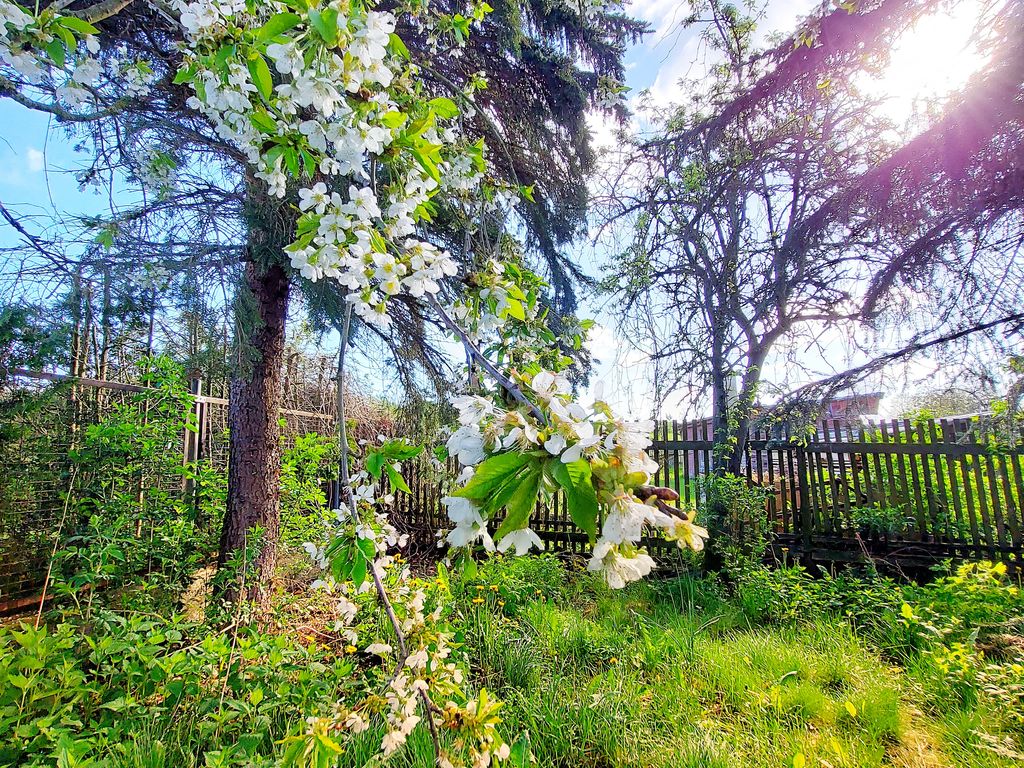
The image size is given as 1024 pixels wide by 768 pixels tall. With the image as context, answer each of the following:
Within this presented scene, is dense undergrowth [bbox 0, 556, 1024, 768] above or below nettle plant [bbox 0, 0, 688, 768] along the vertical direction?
below

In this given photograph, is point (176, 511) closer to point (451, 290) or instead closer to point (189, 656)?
point (189, 656)

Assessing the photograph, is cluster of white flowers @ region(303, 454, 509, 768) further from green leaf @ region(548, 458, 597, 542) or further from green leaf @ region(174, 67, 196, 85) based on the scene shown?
green leaf @ region(174, 67, 196, 85)

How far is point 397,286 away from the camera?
117 cm

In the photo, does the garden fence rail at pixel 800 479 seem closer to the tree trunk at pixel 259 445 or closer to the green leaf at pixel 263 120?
the tree trunk at pixel 259 445

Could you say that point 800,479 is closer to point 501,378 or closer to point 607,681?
point 607,681

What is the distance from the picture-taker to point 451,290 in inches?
124

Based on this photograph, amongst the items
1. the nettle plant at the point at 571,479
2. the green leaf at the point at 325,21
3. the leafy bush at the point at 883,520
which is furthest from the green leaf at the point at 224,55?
the leafy bush at the point at 883,520

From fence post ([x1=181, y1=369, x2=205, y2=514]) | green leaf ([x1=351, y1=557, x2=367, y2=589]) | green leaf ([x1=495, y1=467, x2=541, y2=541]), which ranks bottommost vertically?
green leaf ([x1=351, y1=557, x2=367, y2=589])

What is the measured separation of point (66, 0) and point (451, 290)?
7.13 ft

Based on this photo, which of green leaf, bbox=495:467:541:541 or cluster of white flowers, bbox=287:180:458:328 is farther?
cluster of white flowers, bbox=287:180:458:328

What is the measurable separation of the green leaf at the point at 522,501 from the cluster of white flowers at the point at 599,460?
3 cm

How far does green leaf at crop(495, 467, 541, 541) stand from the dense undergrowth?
4.57 ft

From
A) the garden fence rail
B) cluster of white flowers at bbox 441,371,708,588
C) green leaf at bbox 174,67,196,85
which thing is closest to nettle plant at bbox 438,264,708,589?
→ cluster of white flowers at bbox 441,371,708,588

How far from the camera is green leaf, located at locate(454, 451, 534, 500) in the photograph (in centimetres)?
62
